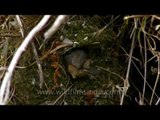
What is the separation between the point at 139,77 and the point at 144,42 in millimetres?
117

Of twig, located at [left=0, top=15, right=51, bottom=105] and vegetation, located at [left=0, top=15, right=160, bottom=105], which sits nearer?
twig, located at [left=0, top=15, right=51, bottom=105]

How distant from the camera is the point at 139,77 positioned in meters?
1.58

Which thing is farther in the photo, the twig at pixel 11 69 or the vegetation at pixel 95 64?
the vegetation at pixel 95 64

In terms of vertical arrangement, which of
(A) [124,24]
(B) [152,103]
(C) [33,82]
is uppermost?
(A) [124,24]

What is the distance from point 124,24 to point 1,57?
43cm

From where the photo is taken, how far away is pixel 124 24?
5.23 feet

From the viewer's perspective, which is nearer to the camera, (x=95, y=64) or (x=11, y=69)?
(x=11, y=69)

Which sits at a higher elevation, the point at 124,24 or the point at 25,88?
the point at 124,24

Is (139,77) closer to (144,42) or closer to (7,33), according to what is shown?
(144,42)
